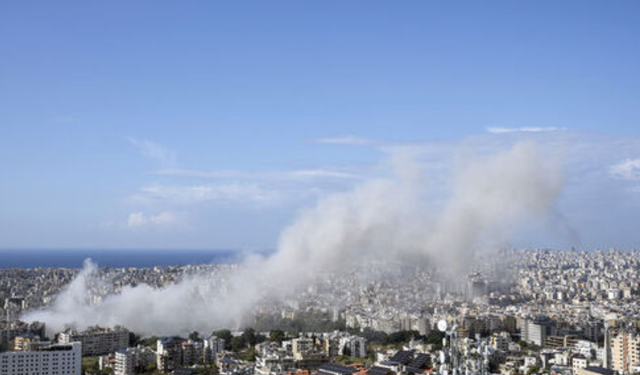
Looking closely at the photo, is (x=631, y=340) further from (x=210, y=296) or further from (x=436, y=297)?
(x=210, y=296)

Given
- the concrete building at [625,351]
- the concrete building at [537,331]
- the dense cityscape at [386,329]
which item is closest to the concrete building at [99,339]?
the dense cityscape at [386,329]

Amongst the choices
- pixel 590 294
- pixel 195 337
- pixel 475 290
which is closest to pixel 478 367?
pixel 195 337

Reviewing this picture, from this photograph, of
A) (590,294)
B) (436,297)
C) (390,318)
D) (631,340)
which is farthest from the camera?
(590,294)

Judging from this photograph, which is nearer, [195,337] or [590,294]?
[195,337]

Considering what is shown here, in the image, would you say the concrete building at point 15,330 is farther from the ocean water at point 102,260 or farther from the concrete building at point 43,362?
the ocean water at point 102,260

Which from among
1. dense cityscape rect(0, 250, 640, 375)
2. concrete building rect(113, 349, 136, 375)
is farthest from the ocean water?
concrete building rect(113, 349, 136, 375)

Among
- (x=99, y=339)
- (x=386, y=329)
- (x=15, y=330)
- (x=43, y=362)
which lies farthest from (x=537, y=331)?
(x=15, y=330)
